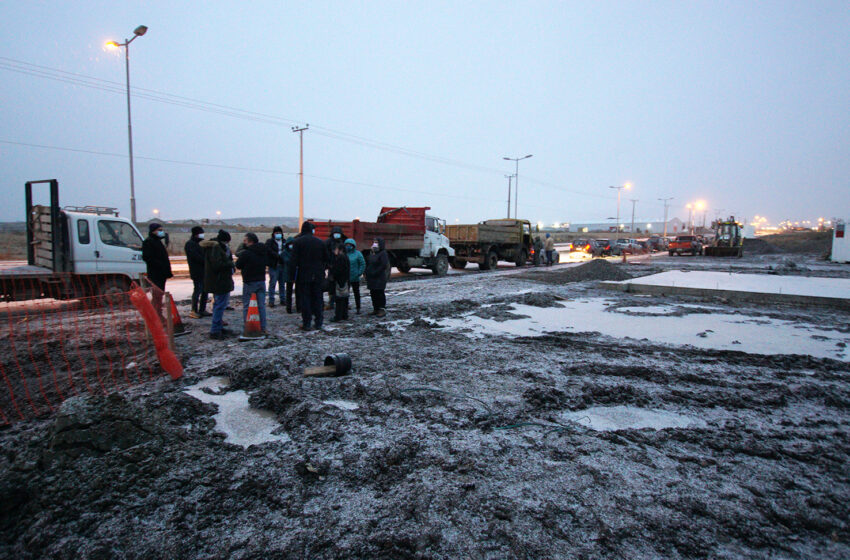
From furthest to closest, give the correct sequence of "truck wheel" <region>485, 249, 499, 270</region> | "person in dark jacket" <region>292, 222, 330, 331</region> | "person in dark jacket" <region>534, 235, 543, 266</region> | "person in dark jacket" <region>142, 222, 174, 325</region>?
"person in dark jacket" <region>534, 235, 543, 266</region> < "truck wheel" <region>485, 249, 499, 270</region> < "person in dark jacket" <region>142, 222, 174, 325</region> < "person in dark jacket" <region>292, 222, 330, 331</region>

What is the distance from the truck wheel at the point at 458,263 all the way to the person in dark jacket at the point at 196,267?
13.5 metres

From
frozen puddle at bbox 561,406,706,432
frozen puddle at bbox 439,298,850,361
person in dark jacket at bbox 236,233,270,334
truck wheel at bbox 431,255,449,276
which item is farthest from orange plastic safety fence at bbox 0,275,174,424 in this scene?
truck wheel at bbox 431,255,449,276

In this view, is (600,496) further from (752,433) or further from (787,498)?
(752,433)

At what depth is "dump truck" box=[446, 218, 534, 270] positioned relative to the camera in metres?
20.2

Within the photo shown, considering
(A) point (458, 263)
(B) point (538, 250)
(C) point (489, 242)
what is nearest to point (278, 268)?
(A) point (458, 263)

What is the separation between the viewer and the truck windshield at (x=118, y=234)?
9148 millimetres

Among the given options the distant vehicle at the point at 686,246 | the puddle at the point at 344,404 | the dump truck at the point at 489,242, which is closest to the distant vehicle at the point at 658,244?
the distant vehicle at the point at 686,246

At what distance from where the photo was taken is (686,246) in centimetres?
3622

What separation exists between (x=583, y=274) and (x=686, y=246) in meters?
25.7

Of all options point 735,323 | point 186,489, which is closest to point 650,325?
point 735,323

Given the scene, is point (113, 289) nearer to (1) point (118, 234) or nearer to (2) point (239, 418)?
(1) point (118, 234)

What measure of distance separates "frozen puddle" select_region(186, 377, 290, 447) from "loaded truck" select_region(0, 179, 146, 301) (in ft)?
17.5

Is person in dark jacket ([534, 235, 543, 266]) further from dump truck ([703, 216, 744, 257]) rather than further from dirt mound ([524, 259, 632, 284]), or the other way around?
dump truck ([703, 216, 744, 257])

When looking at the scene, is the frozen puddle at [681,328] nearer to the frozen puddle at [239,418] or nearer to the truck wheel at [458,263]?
the frozen puddle at [239,418]
